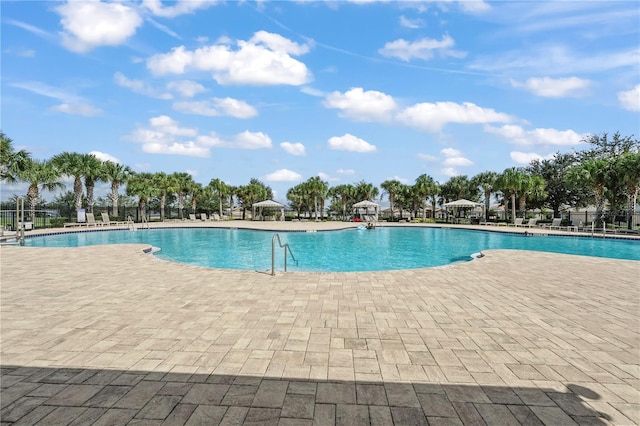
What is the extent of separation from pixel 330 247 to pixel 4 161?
1916 cm

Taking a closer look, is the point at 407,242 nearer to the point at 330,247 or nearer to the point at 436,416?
the point at 330,247

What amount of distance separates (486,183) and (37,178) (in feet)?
125

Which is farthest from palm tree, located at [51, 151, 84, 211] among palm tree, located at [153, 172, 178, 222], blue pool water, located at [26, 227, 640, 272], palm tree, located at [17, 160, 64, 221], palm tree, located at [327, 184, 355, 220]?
palm tree, located at [327, 184, 355, 220]

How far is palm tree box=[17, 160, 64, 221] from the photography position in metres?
20.3

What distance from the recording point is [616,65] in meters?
9.91

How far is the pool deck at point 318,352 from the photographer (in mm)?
2396

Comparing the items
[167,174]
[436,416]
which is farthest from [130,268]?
[167,174]

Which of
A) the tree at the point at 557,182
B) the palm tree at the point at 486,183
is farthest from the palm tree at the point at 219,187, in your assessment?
the tree at the point at 557,182

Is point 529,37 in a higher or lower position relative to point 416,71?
lower

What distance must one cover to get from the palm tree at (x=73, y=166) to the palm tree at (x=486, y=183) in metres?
35.3

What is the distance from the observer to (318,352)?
3365mm

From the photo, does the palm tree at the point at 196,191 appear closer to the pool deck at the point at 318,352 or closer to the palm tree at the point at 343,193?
the palm tree at the point at 343,193

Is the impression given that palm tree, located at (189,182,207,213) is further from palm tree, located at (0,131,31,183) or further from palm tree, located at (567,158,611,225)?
palm tree, located at (567,158,611,225)

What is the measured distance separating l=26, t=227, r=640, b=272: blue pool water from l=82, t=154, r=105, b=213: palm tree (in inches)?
Answer: 269
